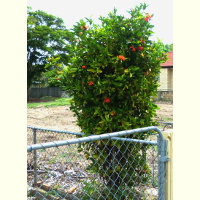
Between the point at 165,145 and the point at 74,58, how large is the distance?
1665mm

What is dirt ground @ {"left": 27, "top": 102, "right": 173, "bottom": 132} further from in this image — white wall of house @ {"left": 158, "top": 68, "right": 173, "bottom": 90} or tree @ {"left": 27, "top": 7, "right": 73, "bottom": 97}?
tree @ {"left": 27, "top": 7, "right": 73, "bottom": 97}

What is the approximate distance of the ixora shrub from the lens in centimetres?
301

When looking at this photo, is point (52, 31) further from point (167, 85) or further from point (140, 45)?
point (140, 45)

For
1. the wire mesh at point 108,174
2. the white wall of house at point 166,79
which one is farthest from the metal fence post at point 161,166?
the white wall of house at point 166,79

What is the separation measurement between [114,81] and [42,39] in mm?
27728

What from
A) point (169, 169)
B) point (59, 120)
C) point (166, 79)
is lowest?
point (59, 120)

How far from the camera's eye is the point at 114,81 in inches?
118

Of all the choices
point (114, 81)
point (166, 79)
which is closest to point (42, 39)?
point (166, 79)

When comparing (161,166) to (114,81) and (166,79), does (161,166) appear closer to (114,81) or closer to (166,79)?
(114,81)

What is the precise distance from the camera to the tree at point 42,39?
28.5m

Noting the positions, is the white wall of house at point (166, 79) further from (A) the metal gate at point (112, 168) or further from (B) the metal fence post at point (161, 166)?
(B) the metal fence post at point (161, 166)

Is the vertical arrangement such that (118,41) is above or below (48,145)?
above
